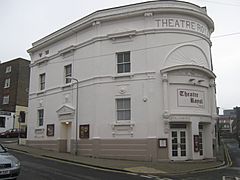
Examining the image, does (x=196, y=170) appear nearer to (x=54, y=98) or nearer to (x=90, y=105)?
(x=90, y=105)

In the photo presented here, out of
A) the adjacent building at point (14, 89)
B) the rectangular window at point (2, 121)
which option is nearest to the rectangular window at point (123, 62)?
the rectangular window at point (2, 121)

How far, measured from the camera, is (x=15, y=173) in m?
10.4

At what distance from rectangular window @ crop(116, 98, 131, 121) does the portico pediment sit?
4.19 m

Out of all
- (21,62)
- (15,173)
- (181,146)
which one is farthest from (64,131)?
(21,62)

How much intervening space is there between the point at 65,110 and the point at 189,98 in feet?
31.8

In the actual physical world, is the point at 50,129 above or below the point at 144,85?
below

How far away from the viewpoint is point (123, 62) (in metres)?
22.6

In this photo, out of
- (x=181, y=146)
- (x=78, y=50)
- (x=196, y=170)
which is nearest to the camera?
(x=196, y=170)

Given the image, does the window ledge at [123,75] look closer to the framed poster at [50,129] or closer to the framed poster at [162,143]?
the framed poster at [162,143]

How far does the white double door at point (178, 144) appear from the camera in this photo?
21.0 metres

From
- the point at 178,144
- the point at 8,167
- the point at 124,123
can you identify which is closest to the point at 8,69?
the point at 124,123

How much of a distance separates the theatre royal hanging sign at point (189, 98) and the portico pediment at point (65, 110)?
27.0ft

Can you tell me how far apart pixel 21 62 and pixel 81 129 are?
112 ft

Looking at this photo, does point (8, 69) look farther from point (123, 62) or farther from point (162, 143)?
point (162, 143)
